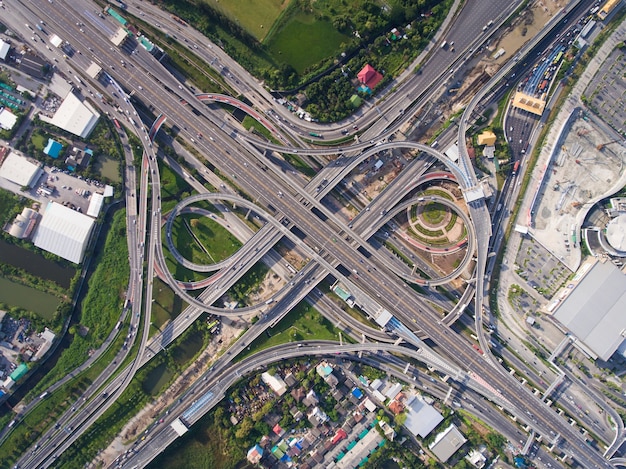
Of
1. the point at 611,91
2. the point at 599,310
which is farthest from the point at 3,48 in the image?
the point at 599,310

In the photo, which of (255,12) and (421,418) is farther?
(421,418)

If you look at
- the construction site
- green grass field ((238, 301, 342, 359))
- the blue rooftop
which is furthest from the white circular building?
the blue rooftop

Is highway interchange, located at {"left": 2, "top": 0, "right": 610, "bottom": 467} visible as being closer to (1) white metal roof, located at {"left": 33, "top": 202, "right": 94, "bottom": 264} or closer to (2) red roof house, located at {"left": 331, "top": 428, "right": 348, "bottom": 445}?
(1) white metal roof, located at {"left": 33, "top": 202, "right": 94, "bottom": 264}

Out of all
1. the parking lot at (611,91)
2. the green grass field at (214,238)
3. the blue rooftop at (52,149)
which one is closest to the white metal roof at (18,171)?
the blue rooftop at (52,149)

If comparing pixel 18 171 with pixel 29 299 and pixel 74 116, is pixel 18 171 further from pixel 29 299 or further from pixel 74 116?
pixel 29 299

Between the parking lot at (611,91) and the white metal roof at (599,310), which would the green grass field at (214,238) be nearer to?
the white metal roof at (599,310)

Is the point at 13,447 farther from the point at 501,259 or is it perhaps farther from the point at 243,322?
the point at 501,259

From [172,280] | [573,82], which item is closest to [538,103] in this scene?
[573,82]
